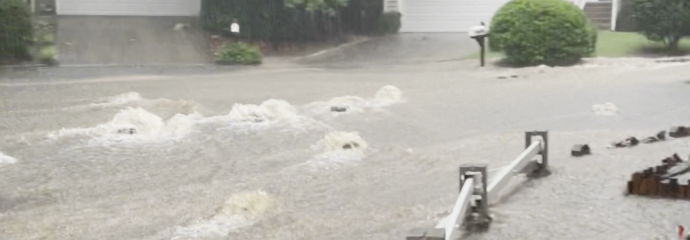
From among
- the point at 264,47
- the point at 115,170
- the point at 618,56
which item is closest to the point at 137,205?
the point at 115,170

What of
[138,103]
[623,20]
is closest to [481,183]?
[138,103]

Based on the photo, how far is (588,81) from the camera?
52.6ft

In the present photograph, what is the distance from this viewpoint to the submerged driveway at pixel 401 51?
23359 millimetres

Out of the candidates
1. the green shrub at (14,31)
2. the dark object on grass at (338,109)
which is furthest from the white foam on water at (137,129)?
the green shrub at (14,31)

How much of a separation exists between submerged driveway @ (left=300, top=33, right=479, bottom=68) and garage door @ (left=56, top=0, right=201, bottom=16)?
22.8ft

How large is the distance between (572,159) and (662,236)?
290cm

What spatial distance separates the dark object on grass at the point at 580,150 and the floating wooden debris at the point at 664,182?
1.38 metres

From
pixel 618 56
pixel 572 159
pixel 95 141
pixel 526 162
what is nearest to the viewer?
pixel 526 162

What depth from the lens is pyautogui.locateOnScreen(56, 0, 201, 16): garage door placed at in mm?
29547

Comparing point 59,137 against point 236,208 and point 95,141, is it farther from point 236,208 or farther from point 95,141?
point 236,208

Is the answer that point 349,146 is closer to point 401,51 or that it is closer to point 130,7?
point 401,51

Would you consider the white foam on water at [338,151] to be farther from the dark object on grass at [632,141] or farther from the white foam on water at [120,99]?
the white foam on water at [120,99]

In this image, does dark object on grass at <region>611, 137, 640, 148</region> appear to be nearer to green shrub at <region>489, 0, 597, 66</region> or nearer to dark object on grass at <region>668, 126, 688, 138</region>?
dark object on grass at <region>668, 126, 688, 138</region>

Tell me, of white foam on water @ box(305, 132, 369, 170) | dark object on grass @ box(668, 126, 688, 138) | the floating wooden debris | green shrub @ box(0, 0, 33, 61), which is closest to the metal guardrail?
the floating wooden debris
